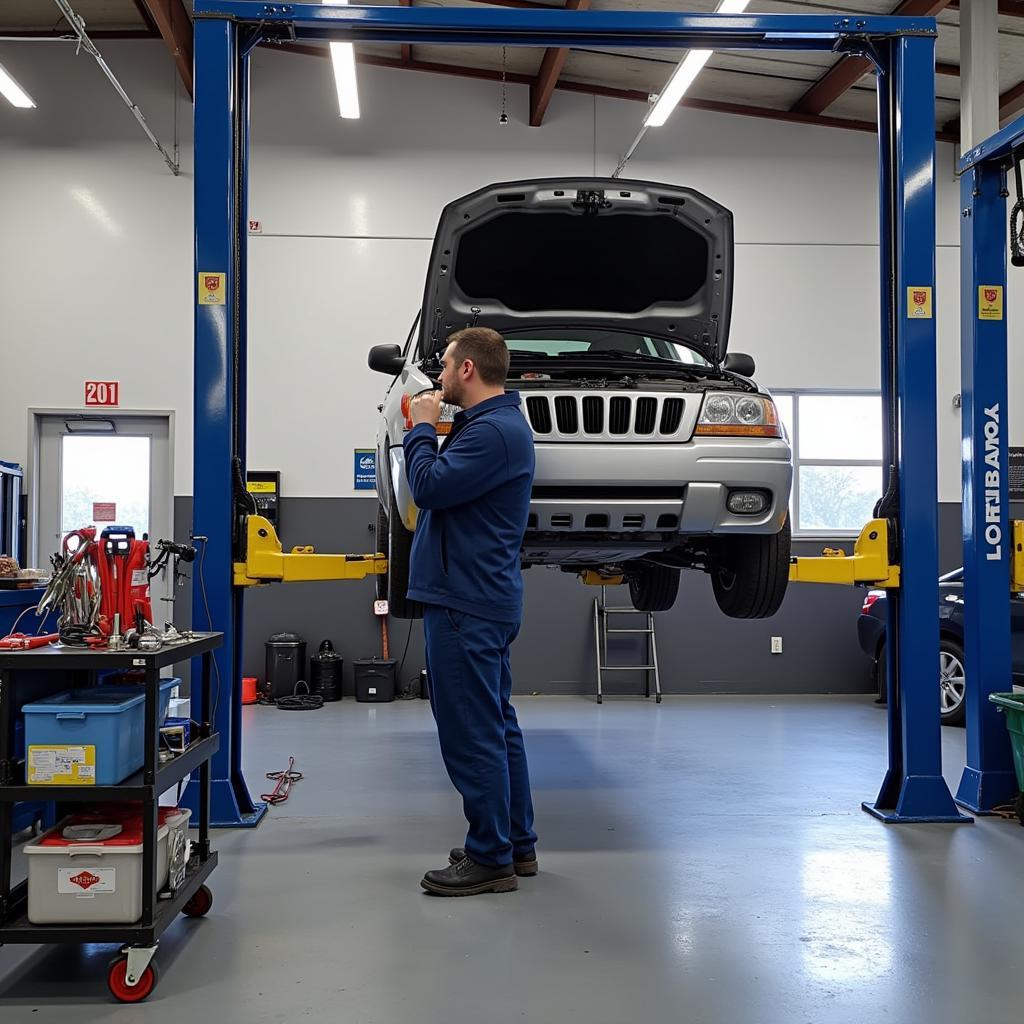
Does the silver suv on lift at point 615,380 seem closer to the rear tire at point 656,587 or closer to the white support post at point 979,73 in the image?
the rear tire at point 656,587

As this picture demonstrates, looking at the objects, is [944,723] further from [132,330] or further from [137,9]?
[137,9]

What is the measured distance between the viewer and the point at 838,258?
940 centimetres

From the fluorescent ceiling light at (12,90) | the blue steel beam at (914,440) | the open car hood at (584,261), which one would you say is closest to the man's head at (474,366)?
the open car hood at (584,261)

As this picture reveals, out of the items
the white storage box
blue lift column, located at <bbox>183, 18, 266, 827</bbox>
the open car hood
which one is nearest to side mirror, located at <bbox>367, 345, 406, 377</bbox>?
the open car hood

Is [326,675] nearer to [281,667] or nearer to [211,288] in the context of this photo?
[281,667]

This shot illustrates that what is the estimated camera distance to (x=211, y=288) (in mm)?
4125

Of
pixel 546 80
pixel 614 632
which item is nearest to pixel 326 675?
pixel 614 632

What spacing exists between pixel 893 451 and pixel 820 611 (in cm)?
498

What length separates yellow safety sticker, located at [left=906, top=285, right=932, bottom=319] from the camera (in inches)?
170

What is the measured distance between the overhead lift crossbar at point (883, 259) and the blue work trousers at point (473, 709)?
1.38 meters

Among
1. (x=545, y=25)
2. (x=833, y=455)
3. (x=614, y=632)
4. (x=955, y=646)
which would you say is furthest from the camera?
(x=833, y=455)

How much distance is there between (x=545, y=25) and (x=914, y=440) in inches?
97.1

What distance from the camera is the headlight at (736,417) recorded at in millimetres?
3658

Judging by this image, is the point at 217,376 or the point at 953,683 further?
the point at 953,683
